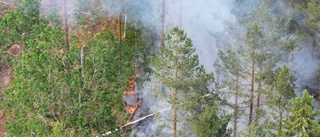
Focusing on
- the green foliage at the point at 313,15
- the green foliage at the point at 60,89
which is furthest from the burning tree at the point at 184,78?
the green foliage at the point at 313,15

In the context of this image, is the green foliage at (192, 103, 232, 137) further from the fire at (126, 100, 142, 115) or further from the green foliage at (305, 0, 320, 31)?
the green foliage at (305, 0, 320, 31)

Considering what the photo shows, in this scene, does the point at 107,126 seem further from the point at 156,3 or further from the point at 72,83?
the point at 156,3

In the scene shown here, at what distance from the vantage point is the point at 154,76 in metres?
22.4

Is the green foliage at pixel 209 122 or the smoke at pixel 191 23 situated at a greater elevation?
the smoke at pixel 191 23

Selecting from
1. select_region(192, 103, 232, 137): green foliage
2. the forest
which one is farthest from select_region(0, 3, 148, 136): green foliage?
select_region(192, 103, 232, 137): green foliage

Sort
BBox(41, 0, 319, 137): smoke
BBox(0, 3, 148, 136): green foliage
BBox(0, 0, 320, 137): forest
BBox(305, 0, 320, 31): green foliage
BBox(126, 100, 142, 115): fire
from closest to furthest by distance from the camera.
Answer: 1. BBox(0, 3, 148, 136): green foliage
2. BBox(0, 0, 320, 137): forest
3. BBox(305, 0, 320, 31): green foliage
4. BBox(41, 0, 319, 137): smoke
5. BBox(126, 100, 142, 115): fire

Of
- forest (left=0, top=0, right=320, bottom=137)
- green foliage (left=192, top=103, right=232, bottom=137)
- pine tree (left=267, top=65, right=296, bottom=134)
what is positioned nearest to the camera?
forest (left=0, top=0, right=320, bottom=137)

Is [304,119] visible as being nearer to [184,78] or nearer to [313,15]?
[184,78]

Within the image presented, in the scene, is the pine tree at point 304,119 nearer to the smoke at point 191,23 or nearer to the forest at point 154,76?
the forest at point 154,76

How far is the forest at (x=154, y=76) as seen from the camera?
18.8 metres

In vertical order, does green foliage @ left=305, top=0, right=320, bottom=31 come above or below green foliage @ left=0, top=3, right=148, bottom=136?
above

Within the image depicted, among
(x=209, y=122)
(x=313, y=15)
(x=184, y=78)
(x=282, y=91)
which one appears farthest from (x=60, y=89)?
(x=313, y=15)

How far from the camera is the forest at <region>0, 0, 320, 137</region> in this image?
18781 millimetres

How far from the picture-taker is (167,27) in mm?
32375
